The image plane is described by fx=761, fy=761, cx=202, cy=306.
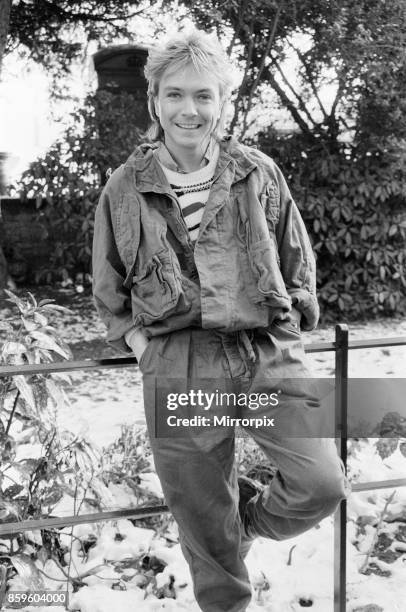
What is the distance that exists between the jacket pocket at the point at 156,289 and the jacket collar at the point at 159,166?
0.21 meters

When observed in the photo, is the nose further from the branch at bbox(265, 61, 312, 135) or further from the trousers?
the branch at bbox(265, 61, 312, 135)

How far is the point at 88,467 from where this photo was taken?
2.87 m

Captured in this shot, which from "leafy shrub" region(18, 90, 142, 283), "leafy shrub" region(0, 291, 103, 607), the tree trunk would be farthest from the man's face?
the tree trunk

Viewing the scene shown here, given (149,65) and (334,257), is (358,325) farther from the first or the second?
(149,65)

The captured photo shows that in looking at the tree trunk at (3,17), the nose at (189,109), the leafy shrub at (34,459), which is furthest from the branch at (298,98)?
the nose at (189,109)

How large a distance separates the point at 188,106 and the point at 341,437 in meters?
1.22

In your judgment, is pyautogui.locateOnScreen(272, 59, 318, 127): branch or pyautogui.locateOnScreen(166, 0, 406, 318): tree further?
pyautogui.locateOnScreen(272, 59, 318, 127): branch

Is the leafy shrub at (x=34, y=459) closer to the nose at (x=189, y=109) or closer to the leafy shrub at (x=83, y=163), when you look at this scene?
the nose at (x=189, y=109)

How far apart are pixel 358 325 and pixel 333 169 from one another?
1467 millimetres

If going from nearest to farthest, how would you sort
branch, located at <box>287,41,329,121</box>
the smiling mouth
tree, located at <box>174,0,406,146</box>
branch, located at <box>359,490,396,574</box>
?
the smiling mouth, branch, located at <box>359,490,396,574</box>, tree, located at <box>174,0,406,146</box>, branch, located at <box>287,41,329,121</box>

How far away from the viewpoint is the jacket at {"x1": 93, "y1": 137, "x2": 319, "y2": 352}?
7.02ft

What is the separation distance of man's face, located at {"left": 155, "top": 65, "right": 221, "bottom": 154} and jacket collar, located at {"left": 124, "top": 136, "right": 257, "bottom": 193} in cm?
8

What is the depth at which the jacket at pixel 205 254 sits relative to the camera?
214cm

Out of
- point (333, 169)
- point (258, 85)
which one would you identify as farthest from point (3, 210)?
point (333, 169)
